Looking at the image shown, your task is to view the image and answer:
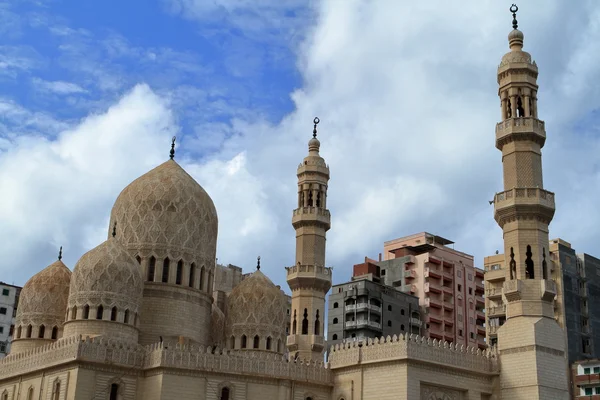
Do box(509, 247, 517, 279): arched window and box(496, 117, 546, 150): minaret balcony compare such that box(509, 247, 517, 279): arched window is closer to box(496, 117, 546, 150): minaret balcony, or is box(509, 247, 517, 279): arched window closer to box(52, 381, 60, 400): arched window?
box(496, 117, 546, 150): minaret balcony

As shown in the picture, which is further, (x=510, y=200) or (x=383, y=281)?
(x=383, y=281)

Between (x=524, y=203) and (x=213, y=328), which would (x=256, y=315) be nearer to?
(x=213, y=328)

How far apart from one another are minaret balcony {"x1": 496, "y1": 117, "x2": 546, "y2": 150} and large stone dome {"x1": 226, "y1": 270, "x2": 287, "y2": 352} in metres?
14.8

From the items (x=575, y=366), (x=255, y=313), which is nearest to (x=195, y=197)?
(x=255, y=313)

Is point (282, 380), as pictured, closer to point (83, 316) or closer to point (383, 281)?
point (83, 316)

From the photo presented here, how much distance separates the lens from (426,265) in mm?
77562

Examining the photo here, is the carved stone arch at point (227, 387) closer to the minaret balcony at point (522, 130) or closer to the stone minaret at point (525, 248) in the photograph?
the stone minaret at point (525, 248)

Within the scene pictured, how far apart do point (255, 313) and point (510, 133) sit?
16.0 m

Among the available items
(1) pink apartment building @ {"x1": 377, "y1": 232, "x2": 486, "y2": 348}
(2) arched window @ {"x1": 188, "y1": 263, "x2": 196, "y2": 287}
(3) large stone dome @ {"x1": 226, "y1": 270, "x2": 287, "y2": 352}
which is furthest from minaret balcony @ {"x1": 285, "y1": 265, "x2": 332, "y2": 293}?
(1) pink apartment building @ {"x1": 377, "y1": 232, "x2": 486, "y2": 348}

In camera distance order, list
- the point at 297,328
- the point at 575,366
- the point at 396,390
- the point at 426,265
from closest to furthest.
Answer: the point at 396,390
the point at 297,328
the point at 575,366
the point at 426,265

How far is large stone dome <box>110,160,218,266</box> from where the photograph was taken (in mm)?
39531

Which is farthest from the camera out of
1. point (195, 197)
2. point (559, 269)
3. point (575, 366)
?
point (559, 269)

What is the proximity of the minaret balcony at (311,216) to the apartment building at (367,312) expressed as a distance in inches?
1085

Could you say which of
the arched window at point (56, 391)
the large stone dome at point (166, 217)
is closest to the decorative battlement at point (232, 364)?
the arched window at point (56, 391)
